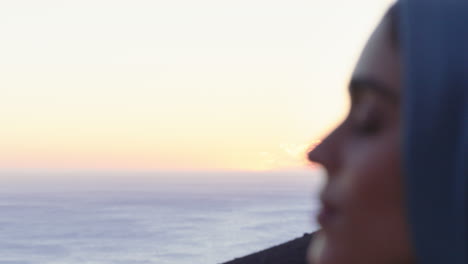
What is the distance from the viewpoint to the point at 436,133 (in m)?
0.92

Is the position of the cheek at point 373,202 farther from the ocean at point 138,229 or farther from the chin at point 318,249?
the ocean at point 138,229

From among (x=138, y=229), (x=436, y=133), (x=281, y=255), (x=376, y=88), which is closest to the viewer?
(x=436, y=133)

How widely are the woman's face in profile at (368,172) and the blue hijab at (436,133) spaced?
4 centimetres

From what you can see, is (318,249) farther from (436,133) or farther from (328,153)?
(436,133)

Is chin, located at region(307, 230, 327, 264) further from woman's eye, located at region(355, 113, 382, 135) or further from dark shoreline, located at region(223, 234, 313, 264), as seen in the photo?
dark shoreline, located at region(223, 234, 313, 264)

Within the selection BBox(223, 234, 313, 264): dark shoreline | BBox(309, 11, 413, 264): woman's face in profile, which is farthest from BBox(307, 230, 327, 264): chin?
BBox(223, 234, 313, 264): dark shoreline

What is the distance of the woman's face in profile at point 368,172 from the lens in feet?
3.22

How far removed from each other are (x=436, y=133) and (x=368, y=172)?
0.33 ft

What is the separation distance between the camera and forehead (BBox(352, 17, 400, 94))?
1.01 metres

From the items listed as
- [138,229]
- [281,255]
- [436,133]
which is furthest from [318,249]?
[138,229]

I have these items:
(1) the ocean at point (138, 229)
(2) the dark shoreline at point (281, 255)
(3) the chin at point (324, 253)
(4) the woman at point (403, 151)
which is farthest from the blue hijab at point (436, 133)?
(1) the ocean at point (138, 229)

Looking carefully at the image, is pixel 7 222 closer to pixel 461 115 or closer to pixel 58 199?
pixel 58 199

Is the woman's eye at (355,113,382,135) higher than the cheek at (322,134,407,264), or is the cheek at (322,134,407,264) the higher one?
the woman's eye at (355,113,382,135)

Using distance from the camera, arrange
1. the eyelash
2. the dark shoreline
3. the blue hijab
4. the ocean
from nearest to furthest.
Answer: the blue hijab
the eyelash
the dark shoreline
the ocean
